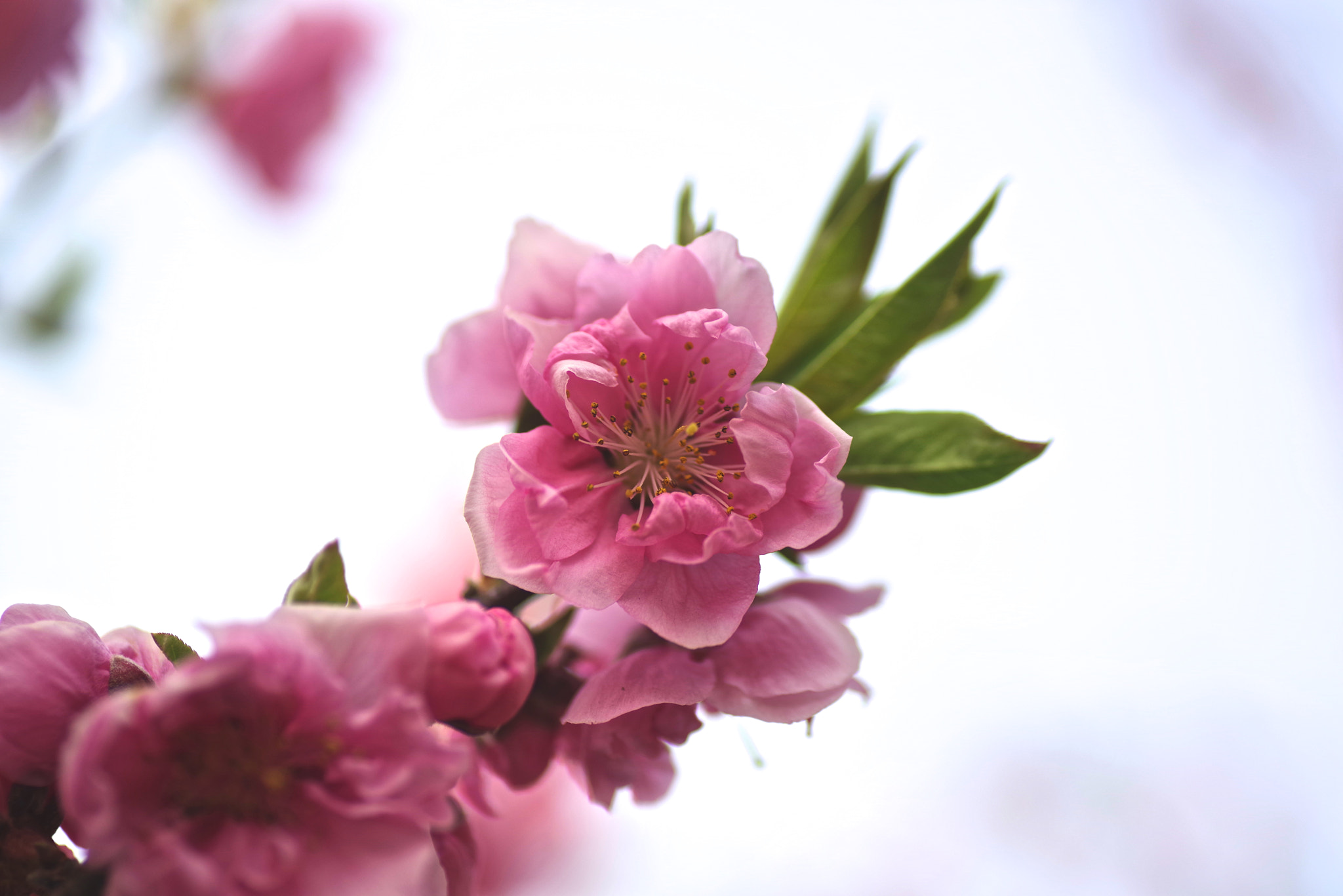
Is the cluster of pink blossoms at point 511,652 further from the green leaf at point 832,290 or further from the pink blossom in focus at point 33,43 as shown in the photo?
the pink blossom in focus at point 33,43

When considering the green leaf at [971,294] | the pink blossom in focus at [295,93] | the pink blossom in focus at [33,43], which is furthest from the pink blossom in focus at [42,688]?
the pink blossom in focus at [295,93]

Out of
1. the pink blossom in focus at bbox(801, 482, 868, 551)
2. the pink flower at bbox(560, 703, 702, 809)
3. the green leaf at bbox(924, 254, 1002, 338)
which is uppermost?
the green leaf at bbox(924, 254, 1002, 338)

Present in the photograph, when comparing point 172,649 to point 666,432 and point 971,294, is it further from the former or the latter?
point 971,294

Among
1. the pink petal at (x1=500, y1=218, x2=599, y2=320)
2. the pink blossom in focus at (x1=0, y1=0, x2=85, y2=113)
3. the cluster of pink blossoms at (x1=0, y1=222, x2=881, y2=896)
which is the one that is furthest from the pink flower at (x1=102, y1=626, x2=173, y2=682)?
the pink blossom in focus at (x1=0, y1=0, x2=85, y2=113)

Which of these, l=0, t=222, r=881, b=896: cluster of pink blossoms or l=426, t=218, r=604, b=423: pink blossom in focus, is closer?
l=0, t=222, r=881, b=896: cluster of pink blossoms

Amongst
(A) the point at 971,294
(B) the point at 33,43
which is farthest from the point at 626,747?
(B) the point at 33,43

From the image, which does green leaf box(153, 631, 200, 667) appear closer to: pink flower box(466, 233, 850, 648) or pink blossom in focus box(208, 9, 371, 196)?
pink flower box(466, 233, 850, 648)
